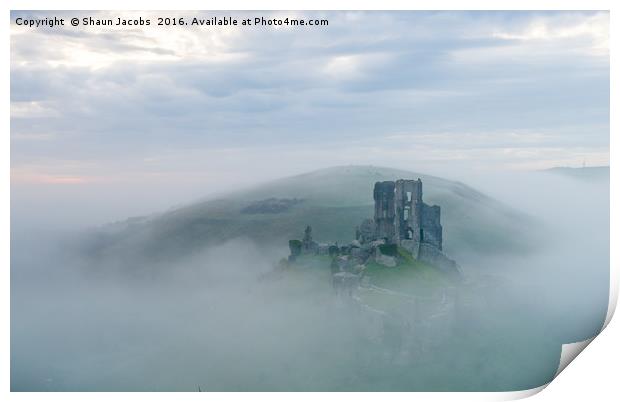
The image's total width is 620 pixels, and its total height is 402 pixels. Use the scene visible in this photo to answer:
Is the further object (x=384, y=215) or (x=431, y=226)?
(x=431, y=226)

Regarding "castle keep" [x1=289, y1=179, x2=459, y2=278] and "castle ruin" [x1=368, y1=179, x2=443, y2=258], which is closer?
"castle keep" [x1=289, y1=179, x2=459, y2=278]

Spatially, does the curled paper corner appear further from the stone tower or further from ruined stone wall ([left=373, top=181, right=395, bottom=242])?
ruined stone wall ([left=373, top=181, right=395, bottom=242])

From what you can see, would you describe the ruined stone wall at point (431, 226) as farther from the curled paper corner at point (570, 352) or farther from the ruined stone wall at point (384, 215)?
the curled paper corner at point (570, 352)

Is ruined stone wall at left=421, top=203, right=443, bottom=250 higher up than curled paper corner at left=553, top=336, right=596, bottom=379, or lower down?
higher up

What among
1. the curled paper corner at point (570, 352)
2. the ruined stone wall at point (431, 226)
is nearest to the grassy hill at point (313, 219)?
the ruined stone wall at point (431, 226)

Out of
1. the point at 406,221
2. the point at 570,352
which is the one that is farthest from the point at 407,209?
the point at 570,352

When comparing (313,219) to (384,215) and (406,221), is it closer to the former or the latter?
(384,215)

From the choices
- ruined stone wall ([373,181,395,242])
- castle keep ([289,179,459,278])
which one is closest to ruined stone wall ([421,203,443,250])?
castle keep ([289,179,459,278])

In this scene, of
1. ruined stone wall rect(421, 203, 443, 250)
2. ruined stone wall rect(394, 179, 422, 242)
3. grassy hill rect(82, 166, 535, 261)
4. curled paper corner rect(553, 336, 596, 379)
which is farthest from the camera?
ruined stone wall rect(421, 203, 443, 250)

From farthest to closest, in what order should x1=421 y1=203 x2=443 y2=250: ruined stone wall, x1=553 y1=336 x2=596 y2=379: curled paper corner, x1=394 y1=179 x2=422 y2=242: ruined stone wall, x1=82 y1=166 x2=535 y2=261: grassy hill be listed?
x1=421 y1=203 x2=443 y2=250: ruined stone wall
x1=394 y1=179 x2=422 y2=242: ruined stone wall
x1=82 y1=166 x2=535 y2=261: grassy hill
x1=553 y1=336 x2=596 y2=379: curled paper corner
